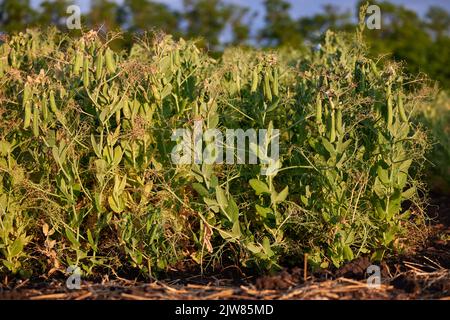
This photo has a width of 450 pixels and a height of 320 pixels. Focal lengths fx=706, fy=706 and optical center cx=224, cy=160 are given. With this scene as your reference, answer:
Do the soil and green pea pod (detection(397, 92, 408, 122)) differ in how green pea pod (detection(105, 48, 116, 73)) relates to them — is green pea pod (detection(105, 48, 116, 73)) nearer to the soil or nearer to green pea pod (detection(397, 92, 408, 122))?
the soil

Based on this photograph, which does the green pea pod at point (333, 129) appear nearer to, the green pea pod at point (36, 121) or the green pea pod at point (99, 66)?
the green pea pod at point (99, 66)

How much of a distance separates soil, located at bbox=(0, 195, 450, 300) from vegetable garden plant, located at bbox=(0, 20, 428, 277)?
5.3 inches

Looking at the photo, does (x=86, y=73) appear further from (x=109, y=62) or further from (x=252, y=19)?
(x=252, y=19)

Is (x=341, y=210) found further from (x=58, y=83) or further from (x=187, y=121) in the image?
(x=58, y=83)

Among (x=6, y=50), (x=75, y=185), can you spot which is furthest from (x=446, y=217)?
(x=6, y=50)

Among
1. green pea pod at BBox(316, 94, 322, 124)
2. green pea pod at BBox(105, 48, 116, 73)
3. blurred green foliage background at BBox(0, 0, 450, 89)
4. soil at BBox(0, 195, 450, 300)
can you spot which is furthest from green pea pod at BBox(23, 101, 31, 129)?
blurred green foliage background at BBox(0, 0, 450, 89)

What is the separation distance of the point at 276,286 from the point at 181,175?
823 mm

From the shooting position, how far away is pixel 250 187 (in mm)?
3775

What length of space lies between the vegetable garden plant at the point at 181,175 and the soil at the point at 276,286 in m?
0.14

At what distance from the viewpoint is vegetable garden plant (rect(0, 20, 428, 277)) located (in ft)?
11.5

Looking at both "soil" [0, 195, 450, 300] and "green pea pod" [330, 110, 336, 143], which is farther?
"green pea pod" [330, 110, 336, 143]

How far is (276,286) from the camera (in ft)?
10.4

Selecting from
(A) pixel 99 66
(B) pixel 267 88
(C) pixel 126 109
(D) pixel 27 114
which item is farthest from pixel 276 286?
(D) pixel 27 114
